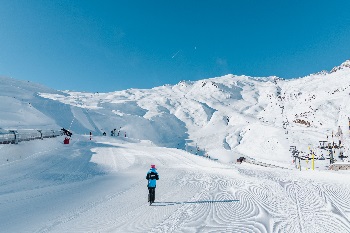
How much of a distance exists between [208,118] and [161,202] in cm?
13217

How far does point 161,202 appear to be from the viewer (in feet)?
39.4

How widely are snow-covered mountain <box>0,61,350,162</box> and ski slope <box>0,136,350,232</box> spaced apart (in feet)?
138

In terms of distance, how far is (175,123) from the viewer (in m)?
132

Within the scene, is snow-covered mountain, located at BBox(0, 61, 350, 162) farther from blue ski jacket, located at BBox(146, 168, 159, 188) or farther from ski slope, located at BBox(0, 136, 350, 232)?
blue ski jacket, located at BBox(146, 168, 159, 188)

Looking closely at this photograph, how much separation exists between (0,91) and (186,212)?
107054mm

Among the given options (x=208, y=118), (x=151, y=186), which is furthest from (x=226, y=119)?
(x=151, y=186)

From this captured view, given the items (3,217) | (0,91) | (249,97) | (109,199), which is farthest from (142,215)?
Answer: (249,97)

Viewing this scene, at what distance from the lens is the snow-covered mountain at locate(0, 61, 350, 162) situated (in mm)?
70069

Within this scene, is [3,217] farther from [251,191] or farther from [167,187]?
[251,191]

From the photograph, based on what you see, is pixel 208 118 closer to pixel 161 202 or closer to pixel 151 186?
pixel 161 202

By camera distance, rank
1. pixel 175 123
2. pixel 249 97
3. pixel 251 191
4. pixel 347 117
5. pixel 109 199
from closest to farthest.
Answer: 1. pixel 109 199
2. pixel 251 191
3. pixel 347 117
4. pixel 175 123
5. pixel 249 97

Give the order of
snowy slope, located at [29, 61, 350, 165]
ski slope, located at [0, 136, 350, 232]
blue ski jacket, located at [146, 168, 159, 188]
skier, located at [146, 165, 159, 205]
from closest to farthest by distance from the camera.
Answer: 1. ski slope, located at [0, 136, 350, 232]
2. skier, located at [146, 165, 159, 205]
3. blue ski jacket, located at [146, 168, 159, 188]
4. snowy slope, located at [29, 61, 350, 165]

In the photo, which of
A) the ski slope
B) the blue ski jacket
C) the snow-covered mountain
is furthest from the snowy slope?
the blue ski jacket

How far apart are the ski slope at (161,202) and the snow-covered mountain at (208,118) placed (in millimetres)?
42096
